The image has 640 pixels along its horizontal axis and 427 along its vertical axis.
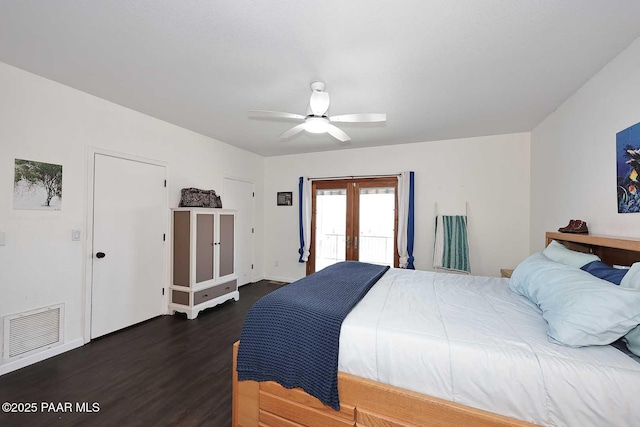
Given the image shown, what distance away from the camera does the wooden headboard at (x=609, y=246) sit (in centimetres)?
162

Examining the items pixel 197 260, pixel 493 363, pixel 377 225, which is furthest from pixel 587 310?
pixel 197 260

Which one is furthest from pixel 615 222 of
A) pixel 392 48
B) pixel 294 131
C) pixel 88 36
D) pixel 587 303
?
pixel 88 36

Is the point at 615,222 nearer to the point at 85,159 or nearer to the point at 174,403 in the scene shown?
the point at 174,403

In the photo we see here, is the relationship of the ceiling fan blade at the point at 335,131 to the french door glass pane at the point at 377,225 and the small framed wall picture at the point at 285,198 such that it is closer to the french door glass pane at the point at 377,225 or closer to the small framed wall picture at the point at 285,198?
the french door glass pane at the point at 377,225

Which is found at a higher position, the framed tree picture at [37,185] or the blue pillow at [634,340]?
the framed tree picture at [37,185]

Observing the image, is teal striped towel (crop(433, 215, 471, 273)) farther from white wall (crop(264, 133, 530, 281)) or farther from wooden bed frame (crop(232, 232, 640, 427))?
wooden bed frame (crop(232, 232, 640, 427))

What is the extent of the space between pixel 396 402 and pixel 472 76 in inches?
99.1

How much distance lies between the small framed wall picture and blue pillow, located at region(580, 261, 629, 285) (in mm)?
4173

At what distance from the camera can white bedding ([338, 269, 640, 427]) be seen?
3.48ft

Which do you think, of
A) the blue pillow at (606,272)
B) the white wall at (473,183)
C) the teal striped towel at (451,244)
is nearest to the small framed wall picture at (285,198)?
the white wall at (473,183)

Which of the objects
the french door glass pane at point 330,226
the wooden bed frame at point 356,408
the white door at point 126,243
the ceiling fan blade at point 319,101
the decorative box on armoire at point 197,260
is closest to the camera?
the wooden bed frame at point 356,408

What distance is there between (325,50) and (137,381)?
2.96 metres

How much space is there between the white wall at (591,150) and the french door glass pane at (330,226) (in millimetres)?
2858

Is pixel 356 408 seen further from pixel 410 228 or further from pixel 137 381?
pixel 410 228
